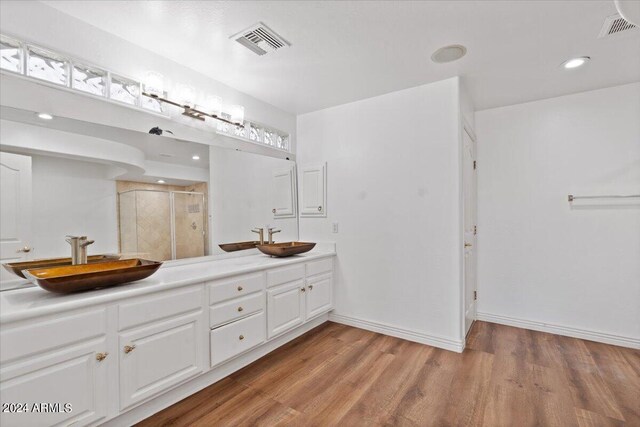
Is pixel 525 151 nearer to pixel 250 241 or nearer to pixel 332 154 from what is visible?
pixel 332 154

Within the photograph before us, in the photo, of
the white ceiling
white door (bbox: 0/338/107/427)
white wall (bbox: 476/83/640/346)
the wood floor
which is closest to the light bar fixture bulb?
the white ceiling

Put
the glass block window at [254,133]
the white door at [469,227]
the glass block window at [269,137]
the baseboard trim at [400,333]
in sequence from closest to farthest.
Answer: the baseboard trim at [400,333]
the white door at [469,227]
the glass block window at [254,133]
the glass block window at [269,137]

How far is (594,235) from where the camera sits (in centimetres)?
280

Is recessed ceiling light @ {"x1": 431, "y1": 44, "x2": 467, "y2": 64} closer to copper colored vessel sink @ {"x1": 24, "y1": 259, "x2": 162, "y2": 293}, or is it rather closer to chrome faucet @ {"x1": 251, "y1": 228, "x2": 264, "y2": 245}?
chrome faucet @ {"x1": 251, "y1": 228, "x2": 264, "y2": 245}

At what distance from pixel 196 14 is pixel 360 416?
2.64 metres

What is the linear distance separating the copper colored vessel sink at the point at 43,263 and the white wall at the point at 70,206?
0.03 m

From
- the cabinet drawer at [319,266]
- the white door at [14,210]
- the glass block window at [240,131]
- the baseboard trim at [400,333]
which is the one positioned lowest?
the baseboard trim at [400,333]

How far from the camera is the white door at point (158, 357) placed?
5.16 feet

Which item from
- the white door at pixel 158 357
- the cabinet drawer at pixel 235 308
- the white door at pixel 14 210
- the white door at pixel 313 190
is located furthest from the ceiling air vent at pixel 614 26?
the white door at pixel 14 210

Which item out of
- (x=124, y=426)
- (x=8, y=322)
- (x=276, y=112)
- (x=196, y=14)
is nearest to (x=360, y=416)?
(x=124, y=426)

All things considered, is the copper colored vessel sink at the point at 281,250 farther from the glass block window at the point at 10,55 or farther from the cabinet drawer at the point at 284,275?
the glass block window at the point at 10,55

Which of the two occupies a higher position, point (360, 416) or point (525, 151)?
point (525, 151)

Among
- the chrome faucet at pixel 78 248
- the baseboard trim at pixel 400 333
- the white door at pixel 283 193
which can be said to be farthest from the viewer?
the white door at pixel 283 193

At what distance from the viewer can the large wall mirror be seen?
1.64 metres
